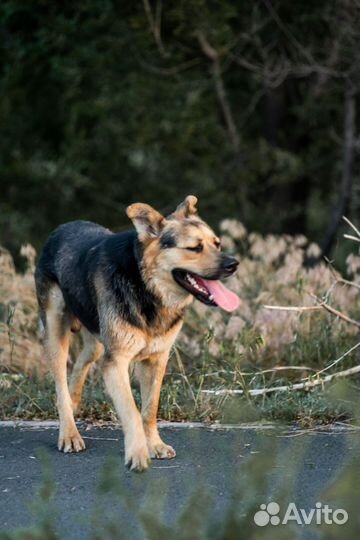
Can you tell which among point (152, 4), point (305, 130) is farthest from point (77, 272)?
point (305, 130)

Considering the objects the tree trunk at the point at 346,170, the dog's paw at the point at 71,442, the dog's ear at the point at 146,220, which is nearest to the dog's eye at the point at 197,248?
the dog's ear at the point at 146,220

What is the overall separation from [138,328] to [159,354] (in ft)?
1.10

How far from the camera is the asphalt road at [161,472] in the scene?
6094 mm

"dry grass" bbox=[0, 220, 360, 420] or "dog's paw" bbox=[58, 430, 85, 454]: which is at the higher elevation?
"dog's paw" bbox=[58, 430, 85, 454]

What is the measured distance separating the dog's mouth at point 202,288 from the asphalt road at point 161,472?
0.83 m

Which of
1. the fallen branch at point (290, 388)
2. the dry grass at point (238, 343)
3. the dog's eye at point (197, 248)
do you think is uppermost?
the dog's eye at point (197, 248)

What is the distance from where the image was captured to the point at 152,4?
17906 mm

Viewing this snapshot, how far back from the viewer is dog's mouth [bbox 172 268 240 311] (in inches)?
297

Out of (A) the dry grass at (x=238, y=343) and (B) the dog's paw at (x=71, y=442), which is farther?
(A) the dry grass at (x=238, y=343)

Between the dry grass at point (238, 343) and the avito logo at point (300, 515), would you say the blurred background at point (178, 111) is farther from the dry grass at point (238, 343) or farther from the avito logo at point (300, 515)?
the avito logo at point (300, 515)

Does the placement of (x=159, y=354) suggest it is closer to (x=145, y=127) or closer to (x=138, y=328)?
(x=138, y=328)

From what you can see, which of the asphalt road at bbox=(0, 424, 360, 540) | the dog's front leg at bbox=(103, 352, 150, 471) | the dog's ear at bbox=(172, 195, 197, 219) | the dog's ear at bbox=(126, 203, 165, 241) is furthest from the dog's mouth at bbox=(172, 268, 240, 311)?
the asphalt road at bbox=(0, 424, 360, 540)

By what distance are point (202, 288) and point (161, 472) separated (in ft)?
3.87

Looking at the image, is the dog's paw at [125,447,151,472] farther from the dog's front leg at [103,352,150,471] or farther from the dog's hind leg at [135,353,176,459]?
the dog's hind leg at [135,353,176,459]
